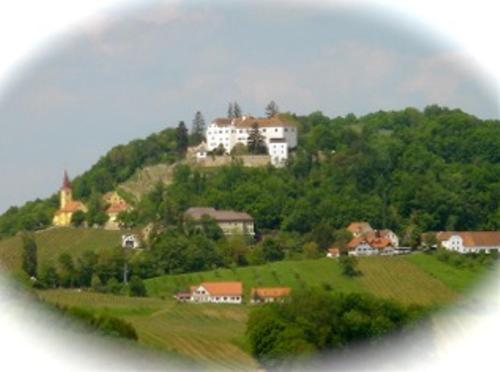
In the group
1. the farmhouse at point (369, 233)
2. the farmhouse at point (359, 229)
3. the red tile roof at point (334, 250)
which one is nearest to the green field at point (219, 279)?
the red tile roof at point (334, 250)

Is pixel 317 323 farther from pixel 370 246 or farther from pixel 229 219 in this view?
pixel 229 219

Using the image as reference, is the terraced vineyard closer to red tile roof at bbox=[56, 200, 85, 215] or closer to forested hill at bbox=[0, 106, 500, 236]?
forested hill at bbox=[0, 106, 500, 236]

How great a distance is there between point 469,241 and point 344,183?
5.61 m

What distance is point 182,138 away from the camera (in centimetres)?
4488

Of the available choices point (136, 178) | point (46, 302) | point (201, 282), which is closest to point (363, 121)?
point (136, 178)

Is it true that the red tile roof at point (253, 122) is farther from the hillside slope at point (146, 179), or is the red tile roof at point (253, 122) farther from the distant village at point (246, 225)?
the hillside slope at point (146, 179)

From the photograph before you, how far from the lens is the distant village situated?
29.9 m

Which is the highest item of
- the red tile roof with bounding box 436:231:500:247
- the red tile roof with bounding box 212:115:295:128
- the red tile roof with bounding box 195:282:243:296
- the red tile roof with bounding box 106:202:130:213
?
the red tile roof with bounding box 212:115:295:128

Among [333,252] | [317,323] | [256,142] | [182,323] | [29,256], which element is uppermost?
[256,142]

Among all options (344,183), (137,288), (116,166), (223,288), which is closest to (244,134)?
(116,166)

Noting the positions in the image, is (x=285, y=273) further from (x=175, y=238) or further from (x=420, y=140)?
(x=420, y=140)

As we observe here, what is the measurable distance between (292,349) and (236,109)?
27515 mm

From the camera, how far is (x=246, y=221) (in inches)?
1544

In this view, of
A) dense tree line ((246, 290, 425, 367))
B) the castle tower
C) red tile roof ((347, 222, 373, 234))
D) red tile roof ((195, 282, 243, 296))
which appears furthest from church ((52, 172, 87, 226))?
dense tree line ((246, 290, 425, 367))
